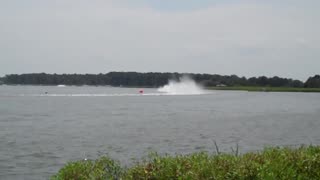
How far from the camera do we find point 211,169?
8.77 meters

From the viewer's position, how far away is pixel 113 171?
9.70 metres

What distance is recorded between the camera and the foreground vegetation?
28.1 feet

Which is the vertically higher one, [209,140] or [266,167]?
[266,167]

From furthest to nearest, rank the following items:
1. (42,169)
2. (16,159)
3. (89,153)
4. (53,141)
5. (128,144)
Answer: (53,141) < (128,144) < (89,153) < (16,159) < (42,169)

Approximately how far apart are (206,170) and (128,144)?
20.9m

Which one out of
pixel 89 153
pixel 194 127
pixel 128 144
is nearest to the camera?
pixel 89 153

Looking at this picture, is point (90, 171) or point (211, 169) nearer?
point (211, 169)

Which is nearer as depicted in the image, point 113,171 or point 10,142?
point 113,171

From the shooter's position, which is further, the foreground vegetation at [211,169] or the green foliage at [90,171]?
the green foliage at [90,171]

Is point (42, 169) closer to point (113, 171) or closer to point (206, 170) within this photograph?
point (113, 171)

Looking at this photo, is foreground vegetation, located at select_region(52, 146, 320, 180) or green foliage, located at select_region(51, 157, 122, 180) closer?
foreground vegetation, located at select_region(52, 146, 320, 180)

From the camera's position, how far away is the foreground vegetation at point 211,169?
8.57m

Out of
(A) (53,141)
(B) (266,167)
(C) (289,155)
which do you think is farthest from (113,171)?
(A) (53,141)

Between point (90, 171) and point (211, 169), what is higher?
point (211, 169)
